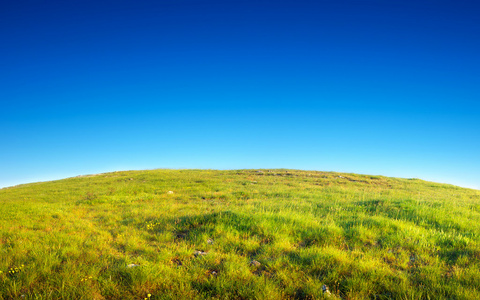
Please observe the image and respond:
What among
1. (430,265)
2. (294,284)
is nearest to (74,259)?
(294,284)

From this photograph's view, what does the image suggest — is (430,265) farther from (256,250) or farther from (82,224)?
(82,224)

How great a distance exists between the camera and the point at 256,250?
6.63 meters

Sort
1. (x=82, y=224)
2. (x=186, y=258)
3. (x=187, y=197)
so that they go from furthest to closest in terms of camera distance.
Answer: (x=187, y=197) → (x=82, y=224) → (x=186, y=258)

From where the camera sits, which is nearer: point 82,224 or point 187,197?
point 82,224

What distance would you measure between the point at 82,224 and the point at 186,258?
571 centimetres

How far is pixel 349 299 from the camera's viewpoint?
14.8ft

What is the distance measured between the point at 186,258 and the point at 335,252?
3545 mm

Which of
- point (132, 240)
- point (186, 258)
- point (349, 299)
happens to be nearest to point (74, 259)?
point (132, 240)

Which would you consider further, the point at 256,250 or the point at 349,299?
the point at 256,250

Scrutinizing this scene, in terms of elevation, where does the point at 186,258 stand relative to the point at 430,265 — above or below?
below

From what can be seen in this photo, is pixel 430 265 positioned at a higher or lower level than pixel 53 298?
higher

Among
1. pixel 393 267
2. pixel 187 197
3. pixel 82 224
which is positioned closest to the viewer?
pixel 393 267

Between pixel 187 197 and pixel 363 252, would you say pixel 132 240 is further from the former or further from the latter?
pixel 187 197

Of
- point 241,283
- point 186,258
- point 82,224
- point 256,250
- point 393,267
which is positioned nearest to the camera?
point 241,283
